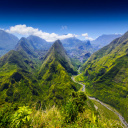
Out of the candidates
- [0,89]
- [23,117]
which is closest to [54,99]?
[0,89]

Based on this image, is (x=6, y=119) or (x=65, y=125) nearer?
(x=6, y=119)

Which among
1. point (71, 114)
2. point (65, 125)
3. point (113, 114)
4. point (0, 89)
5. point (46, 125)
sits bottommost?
point (113, 114)

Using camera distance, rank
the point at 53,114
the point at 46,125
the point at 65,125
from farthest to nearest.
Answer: the point at 53,114 → the point at 65,125 → the point at 46,125

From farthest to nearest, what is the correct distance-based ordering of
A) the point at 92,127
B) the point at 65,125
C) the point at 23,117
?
1. the point at 65,125
2. the point at 92,127
3. the point at 23,117

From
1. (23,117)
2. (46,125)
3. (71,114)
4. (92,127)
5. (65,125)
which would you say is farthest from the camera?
(71,114)

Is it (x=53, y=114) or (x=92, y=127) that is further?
(x=53, y=114)

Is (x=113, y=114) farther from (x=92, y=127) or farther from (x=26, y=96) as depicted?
(x=92, y=127)

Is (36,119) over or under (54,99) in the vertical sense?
over

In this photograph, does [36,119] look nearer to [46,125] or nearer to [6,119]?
[46,125]

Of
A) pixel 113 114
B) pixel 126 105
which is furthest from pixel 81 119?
pixel 126 105
